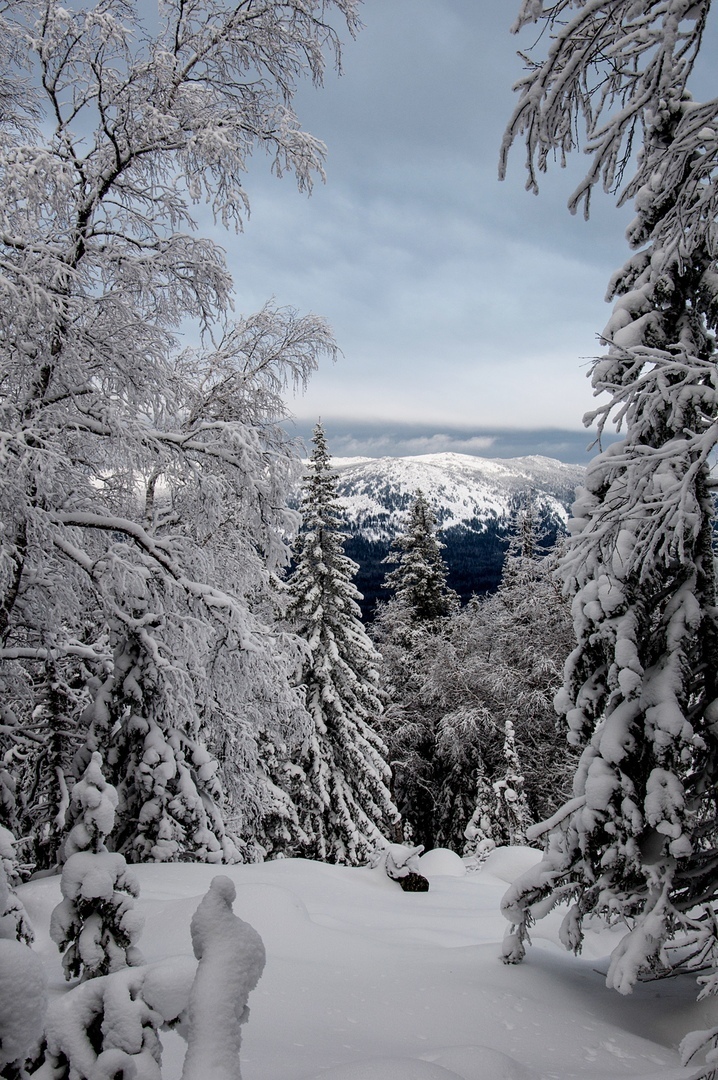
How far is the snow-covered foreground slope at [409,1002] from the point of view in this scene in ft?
9.48

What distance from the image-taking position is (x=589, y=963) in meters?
5.08

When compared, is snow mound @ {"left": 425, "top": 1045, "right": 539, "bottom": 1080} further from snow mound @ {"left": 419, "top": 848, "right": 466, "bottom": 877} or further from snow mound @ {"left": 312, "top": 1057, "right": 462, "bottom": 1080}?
snow mound @ {"left": 419, "top": 848, "right": 466, "bottom": 877}

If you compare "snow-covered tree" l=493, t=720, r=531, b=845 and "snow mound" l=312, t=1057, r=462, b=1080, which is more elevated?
"snow mound" l=312, t=1057, r=462, b=1080

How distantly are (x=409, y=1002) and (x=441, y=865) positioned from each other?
882cm

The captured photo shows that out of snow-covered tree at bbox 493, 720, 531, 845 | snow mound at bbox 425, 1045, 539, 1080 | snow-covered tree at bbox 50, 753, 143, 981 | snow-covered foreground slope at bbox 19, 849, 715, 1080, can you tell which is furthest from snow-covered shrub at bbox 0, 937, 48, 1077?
snow-covered tree at bbox 493, 720, 531, 845

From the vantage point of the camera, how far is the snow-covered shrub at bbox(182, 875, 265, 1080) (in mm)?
1436

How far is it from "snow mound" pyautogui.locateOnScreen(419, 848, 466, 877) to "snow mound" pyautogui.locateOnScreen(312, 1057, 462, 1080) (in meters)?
9.26

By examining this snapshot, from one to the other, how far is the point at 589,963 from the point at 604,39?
6.48m

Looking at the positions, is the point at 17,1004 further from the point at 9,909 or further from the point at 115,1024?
the point at 9,909

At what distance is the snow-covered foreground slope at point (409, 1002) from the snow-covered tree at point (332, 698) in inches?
406

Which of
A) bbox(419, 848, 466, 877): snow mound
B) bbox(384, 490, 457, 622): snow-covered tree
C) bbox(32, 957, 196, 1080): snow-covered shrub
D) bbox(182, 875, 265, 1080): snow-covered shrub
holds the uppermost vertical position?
bbox(182, 875, 265, 1080): snow-covered shrub

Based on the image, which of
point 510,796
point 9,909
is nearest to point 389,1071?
point 9,909

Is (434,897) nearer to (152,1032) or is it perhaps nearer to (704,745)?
(704,745)

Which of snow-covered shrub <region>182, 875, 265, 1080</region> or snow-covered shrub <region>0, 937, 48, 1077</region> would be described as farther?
snow-covered shrub <region>182, 875, 265, 1080</region>
